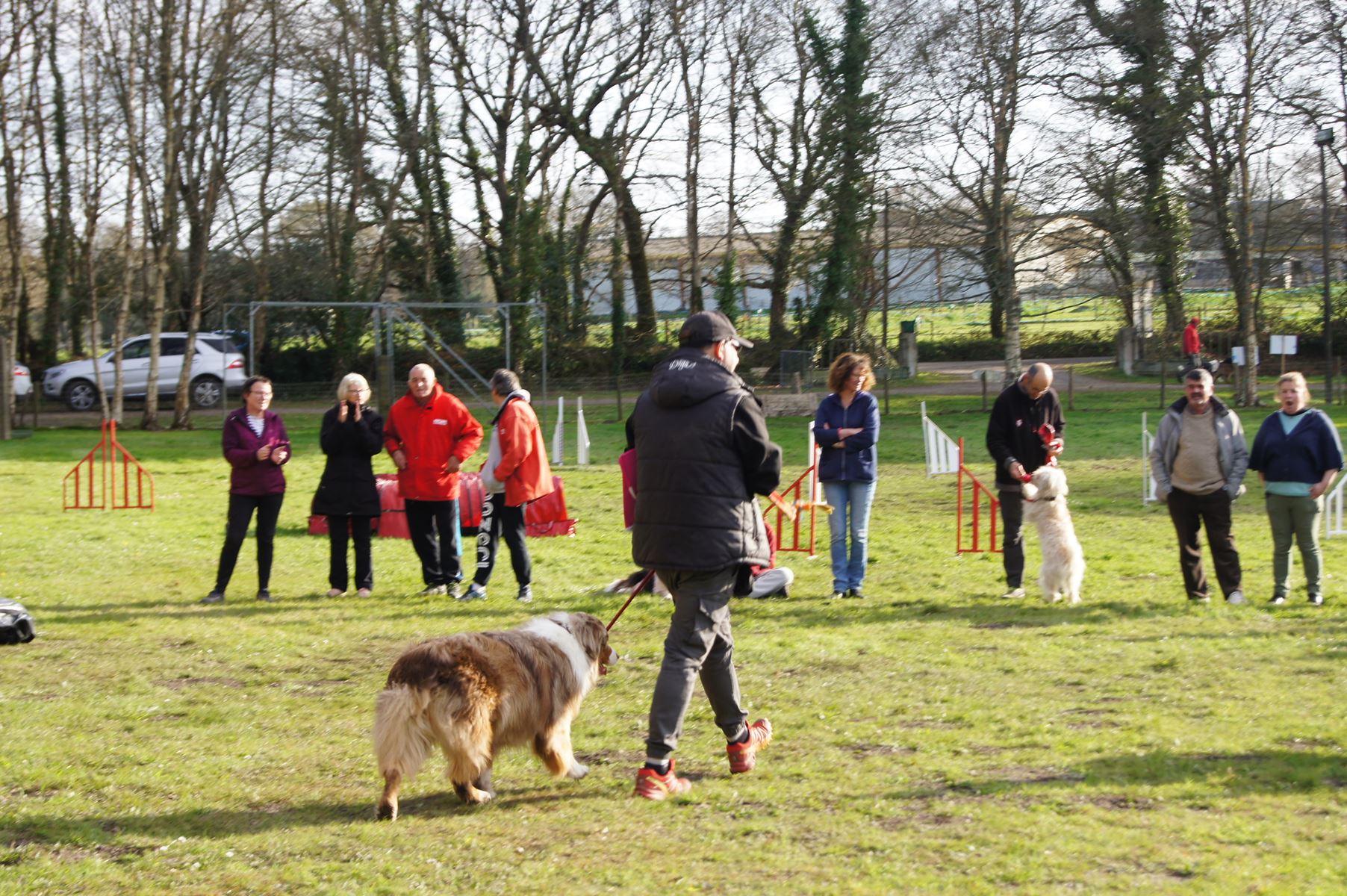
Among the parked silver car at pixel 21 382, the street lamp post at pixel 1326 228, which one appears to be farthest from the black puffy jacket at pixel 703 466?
the parked silver car at pixel 21 382

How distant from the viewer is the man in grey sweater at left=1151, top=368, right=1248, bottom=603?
845 centimetres

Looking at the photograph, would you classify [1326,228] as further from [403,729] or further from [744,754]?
[403,729]

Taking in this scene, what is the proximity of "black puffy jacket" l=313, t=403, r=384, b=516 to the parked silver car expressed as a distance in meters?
21.5

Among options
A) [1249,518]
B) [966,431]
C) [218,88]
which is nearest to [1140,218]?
[966,431]

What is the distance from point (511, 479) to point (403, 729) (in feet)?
13.8

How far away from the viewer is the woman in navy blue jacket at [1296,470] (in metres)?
8.41

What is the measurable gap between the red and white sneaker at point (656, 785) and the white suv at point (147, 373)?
2503 centimetres

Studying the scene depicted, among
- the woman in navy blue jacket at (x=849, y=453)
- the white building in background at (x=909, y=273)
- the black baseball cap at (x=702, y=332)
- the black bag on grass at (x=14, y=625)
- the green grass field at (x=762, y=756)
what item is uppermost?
the white building in background at (x=909, y=273)

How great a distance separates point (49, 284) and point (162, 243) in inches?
373

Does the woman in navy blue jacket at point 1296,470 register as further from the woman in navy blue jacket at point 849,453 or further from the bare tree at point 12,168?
the bare tree at point 12,168

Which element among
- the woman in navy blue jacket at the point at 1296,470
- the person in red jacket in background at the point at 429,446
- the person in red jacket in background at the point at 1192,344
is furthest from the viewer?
the person in red jacket in background at the point at 1192,344

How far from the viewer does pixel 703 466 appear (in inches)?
184

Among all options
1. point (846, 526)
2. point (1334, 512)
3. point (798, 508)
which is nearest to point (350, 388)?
point (798, 508)

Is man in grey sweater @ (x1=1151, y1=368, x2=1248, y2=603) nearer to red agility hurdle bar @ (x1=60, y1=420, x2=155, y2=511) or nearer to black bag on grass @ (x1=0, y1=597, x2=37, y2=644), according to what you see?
black bag on grass @ (x1=0, y1=597, x2=37, y2=644)
